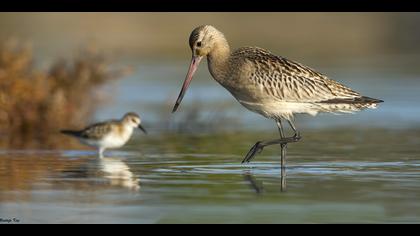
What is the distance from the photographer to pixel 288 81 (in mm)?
14031

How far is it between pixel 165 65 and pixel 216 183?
60.4ft

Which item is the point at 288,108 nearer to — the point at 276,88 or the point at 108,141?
the point at 276,88

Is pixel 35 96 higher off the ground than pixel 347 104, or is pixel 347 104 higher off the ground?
pixel 35 96

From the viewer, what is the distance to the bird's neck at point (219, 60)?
46.9 ft

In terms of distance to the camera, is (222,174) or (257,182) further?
(222,174)

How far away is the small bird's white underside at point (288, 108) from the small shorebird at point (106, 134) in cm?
237

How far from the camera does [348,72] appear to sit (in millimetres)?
28062

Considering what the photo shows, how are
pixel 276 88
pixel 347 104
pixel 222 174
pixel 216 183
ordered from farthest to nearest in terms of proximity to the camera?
pixel 347 104, pixel 276 88, pixel 222 174, pixel 216 183

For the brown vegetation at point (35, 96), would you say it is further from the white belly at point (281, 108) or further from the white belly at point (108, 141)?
the white belly at point (281, 108)

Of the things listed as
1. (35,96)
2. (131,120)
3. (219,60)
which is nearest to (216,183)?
(219,60)

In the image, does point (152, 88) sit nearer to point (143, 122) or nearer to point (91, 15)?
point (143, 122)

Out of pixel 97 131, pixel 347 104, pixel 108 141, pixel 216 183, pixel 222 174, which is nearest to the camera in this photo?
pixel 216 183

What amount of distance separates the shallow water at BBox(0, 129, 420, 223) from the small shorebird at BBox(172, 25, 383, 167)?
2.23 feet

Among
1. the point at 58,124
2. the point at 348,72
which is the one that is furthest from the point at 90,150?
the point at 348,72
